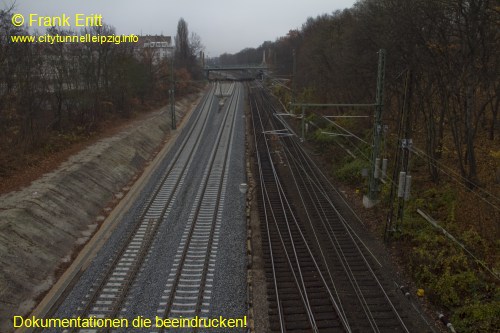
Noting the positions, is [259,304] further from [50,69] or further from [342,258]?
[50,69]

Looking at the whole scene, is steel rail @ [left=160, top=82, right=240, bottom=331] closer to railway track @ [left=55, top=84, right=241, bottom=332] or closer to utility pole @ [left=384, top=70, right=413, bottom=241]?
railway track @ [left=55, top=84, right=241, bottom=332]

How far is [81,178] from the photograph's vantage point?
22172 mm

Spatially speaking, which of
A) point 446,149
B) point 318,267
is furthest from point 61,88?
point 446,149

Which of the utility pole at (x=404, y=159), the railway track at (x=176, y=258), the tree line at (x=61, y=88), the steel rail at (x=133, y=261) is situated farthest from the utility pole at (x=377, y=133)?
the tree line at (x=61, y=88)

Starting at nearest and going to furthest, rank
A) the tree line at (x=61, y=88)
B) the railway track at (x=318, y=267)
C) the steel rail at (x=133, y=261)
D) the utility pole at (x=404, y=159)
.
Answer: the railway track at (x=318, y=267), the steel rail at (x=133, y=261), the utility pole at (x=404, y=159), the tree line at (x=61, y=88)

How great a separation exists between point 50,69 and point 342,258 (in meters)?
27.0

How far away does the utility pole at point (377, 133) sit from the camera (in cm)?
1673

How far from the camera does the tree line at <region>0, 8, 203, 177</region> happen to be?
1005 inches

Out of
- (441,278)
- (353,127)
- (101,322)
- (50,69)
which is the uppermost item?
(50,69)

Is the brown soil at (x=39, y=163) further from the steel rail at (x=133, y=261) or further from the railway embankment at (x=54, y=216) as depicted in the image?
the steel rail at (x=133, y=261)

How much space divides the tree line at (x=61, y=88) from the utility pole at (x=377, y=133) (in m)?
18.3

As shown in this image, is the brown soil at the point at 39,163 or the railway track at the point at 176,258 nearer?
the railway track at the point at 176,258

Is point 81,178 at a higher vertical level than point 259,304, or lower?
higher

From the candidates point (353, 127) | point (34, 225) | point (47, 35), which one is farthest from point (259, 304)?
point (47, 35)
